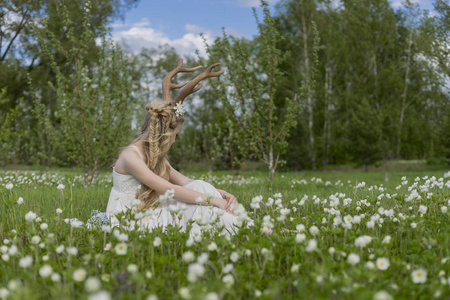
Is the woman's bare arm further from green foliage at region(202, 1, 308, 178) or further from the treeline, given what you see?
the treeline

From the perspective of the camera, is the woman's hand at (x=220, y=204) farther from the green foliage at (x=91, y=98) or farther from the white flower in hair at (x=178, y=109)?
the green foliage at (x=91, y=98)

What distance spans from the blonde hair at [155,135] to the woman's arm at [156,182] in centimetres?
20

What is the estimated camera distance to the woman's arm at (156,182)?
154 inches

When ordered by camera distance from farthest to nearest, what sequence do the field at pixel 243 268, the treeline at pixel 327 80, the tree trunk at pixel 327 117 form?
the tree trunk at pixel 327 117, the treeline at pixel 327 80, the field at pixel 243 268

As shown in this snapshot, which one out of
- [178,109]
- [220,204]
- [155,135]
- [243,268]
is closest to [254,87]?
[178,109]

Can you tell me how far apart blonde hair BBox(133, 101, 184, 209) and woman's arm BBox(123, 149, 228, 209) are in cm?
20

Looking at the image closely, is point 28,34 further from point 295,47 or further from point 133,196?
point 133,196

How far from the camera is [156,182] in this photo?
3963 millimetres

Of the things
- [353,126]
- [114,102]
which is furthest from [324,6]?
[114,102]

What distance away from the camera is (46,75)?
24.4 meters

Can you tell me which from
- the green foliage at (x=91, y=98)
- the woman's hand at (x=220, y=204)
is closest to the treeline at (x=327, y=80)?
the green foliage at (x=91, y=98)

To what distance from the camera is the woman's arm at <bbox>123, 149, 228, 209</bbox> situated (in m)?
3.92

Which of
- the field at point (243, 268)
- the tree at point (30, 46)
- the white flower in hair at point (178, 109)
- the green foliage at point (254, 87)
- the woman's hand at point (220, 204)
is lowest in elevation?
the field at point (243, 268)

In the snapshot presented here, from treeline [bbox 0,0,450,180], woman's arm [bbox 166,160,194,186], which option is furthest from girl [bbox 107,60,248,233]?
treeline [bbox 0,0,450,180]
